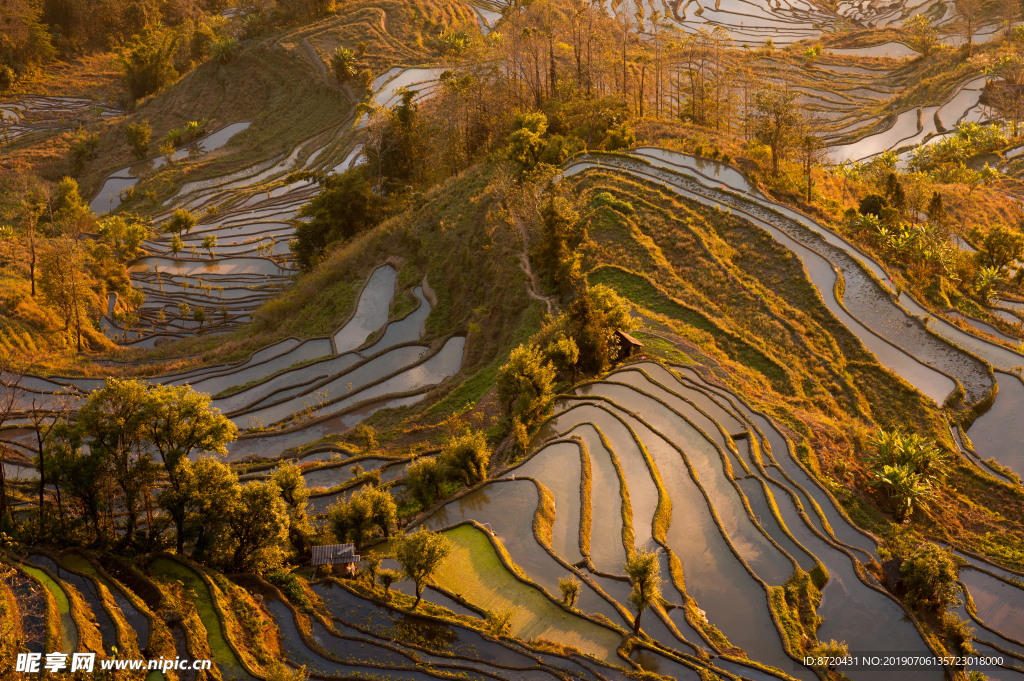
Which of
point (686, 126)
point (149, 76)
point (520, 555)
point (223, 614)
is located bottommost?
point (520, 555)


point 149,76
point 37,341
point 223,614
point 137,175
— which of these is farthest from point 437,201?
point 149,76

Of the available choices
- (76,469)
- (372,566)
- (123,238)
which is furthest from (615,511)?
(123,238)

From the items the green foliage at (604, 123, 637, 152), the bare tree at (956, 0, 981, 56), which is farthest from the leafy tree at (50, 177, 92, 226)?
the bare tree at (956, 0, 981, 56)

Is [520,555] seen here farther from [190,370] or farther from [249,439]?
[190,370]

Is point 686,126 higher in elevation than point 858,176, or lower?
higher

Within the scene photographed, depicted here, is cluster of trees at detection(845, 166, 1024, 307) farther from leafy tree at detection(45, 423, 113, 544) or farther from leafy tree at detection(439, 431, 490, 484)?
leafy tree at detection(45, 423, 113, 544)

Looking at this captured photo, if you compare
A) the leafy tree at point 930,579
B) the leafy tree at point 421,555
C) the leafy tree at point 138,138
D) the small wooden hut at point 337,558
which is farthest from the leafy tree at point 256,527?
the leafy tree at point 138,138
